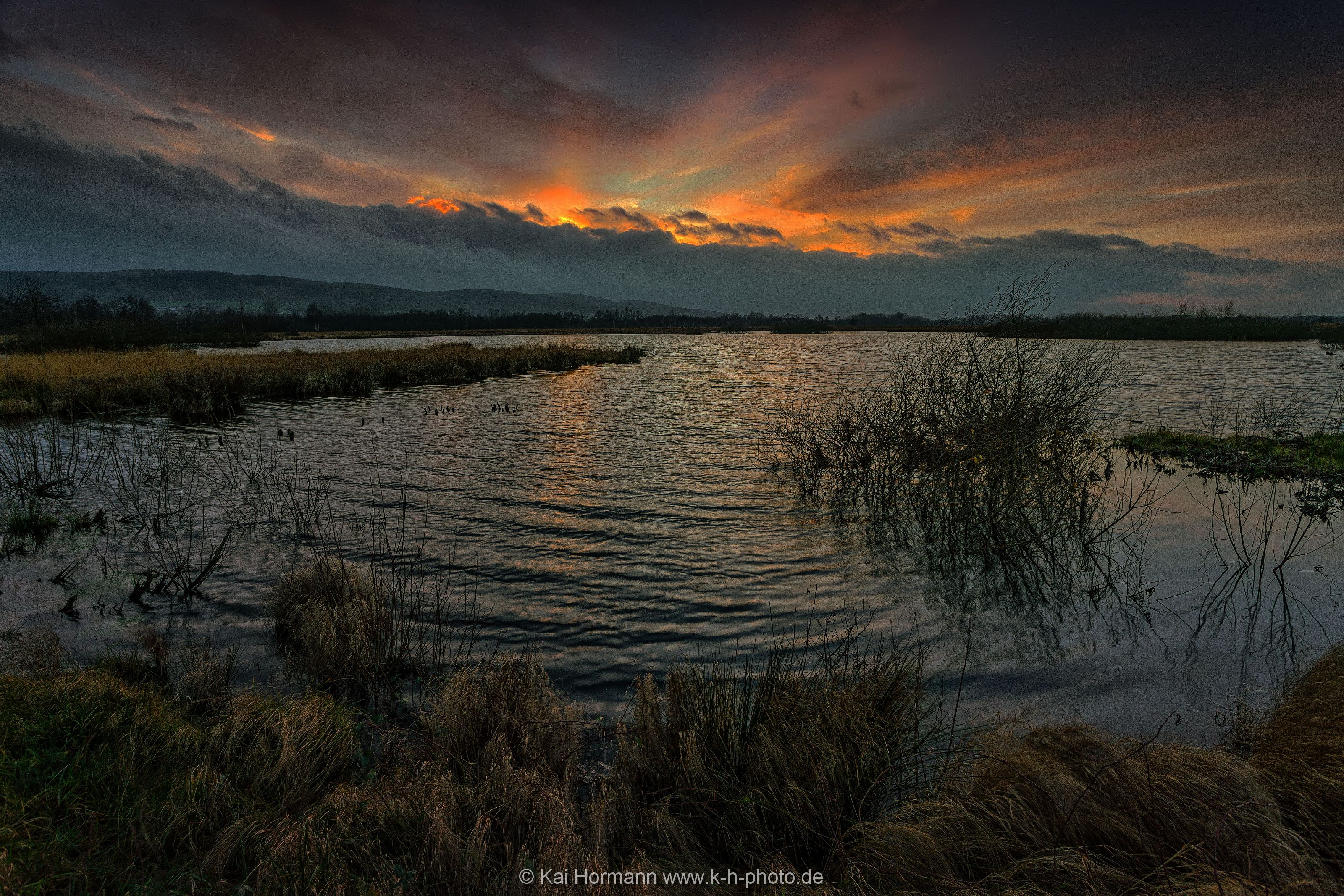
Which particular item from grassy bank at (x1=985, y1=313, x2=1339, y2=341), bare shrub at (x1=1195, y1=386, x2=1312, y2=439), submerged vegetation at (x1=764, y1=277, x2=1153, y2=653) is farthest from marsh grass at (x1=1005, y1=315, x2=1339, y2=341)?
submerged vegetation at (x1=764, y1=277, x2=1153, y2=653)

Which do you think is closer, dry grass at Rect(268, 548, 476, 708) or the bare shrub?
dry grass at Rect(268, 548, 476, 708)

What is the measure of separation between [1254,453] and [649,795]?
21.2 metres

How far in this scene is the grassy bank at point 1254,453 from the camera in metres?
14.3

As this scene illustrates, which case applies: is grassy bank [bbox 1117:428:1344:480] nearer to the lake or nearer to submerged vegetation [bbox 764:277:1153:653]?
the lake

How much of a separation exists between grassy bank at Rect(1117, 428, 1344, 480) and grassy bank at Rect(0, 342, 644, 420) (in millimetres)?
30063

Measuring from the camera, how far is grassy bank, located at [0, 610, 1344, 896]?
302 centimetres

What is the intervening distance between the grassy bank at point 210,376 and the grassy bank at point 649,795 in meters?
17.8

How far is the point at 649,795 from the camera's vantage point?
4.14m

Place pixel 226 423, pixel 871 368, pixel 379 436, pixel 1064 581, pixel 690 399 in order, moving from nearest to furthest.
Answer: pixel 1064 581 < pixel 379 436 < pixel 226 423 < pixel 690 399 < pixel 871 368

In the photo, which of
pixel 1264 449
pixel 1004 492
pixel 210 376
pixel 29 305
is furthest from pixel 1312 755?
pixel 29 305

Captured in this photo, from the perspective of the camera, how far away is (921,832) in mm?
3201

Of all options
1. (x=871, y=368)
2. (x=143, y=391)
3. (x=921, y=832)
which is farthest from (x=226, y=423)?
(x=871, y=368)

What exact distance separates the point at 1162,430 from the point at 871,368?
3275 cm

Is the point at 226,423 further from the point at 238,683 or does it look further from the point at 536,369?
the point at 536,369
